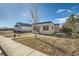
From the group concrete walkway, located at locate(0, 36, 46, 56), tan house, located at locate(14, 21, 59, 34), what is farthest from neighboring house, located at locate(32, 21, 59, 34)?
concrete walkway, located at locate(0, 36, 46, 56)

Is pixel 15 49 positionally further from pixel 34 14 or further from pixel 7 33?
pixel 34 14

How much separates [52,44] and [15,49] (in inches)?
16.3

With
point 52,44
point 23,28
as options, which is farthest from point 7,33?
point 52,44

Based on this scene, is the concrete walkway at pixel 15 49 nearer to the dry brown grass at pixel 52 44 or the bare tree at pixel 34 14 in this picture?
the dry brown grass at pixel 52 44

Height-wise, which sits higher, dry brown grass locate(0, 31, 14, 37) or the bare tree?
the bare tree

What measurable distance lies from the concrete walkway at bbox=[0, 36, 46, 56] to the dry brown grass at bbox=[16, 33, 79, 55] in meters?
0.05

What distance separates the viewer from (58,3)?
1996mm

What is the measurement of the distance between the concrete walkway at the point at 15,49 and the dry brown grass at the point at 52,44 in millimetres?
46

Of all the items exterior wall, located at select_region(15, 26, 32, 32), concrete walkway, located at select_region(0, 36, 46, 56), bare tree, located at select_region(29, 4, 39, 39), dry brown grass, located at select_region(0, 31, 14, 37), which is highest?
bare tree, located at select_region(29, 4, 39, 39)

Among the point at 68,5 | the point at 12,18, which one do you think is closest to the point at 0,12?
the point at 12,18

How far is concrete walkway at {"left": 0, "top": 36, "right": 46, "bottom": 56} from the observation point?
199 cm

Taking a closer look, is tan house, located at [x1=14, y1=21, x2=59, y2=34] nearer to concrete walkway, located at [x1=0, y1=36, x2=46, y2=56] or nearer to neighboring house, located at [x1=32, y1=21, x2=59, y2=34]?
neighboring house, located at [x1=32, y1=21, x2=59, y2=34]

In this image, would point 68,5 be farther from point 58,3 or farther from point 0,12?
point 0,12

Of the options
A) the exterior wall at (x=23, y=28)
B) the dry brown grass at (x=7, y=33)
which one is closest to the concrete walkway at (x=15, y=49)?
the dry brown grass at (x=7, y=33)
